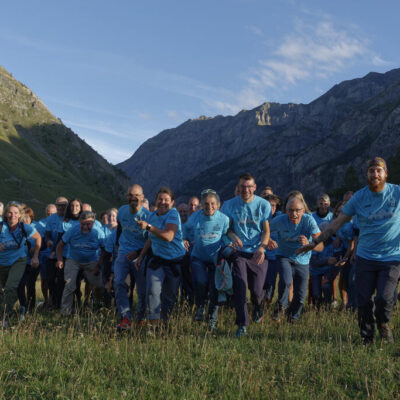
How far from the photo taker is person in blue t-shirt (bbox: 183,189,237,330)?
737 centimetres

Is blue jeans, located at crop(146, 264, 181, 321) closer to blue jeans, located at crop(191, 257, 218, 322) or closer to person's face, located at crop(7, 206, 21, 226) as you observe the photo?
blue jeans, located at crop(191, 257, 218, 322)

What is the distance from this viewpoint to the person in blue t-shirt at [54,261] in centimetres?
1012

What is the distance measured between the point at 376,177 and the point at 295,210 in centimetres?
209

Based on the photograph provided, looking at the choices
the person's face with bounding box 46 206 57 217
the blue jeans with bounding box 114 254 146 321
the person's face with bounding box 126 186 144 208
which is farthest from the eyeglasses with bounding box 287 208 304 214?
the person's face with bounding box 46 206 57 217

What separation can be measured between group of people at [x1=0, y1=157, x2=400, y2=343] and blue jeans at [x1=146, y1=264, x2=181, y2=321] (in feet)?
0.06

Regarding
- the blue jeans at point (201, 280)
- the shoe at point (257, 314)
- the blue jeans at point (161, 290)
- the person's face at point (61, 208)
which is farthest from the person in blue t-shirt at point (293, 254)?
the person's face at point (61, 208)

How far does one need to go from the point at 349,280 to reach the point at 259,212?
10.7ft

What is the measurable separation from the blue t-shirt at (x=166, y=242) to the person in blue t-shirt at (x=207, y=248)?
45 centimetres

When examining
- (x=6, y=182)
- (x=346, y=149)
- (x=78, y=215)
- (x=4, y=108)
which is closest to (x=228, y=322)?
(x=78, y=215)

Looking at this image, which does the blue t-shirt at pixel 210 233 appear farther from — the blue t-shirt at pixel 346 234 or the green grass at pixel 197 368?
the blue t-shirt at pixel 346 234

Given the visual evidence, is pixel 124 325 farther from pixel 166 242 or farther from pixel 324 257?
pixel 324 257

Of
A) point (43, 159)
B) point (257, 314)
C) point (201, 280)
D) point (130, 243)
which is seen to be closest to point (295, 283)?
point (257, 314)

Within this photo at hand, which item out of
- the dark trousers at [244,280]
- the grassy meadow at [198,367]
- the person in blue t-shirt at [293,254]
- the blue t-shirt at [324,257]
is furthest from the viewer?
the blue t-shirt at [324,257]

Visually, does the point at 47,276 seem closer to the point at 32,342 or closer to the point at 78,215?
the point at 78,215
